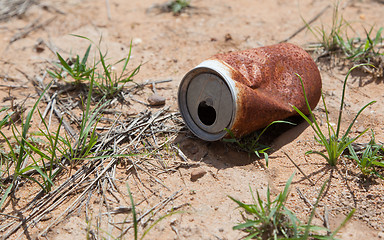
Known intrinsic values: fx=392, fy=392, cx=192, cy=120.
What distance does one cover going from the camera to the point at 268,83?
2494 millimetres

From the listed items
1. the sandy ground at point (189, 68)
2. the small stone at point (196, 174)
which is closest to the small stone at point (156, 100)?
the sandy ground at point (189, 68)

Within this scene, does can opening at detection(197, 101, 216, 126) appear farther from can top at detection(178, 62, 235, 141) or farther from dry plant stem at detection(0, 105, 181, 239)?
dry plant stem at detection(0, 105, 181, 239)

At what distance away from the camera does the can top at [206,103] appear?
2.43 metres

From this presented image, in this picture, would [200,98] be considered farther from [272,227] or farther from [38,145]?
[38,145]

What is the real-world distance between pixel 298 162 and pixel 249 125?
393 mm

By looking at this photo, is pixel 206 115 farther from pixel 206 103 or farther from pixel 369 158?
pixel 369 158

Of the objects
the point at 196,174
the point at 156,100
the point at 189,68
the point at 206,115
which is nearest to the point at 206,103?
the point at 206,115

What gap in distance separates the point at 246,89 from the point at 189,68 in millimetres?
1334

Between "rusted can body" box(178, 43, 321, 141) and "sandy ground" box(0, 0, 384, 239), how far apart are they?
23 centimetres

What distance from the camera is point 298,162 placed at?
2.49 m

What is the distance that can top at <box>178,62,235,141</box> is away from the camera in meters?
2.43

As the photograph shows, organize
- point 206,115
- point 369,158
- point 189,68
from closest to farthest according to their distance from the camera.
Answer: point 369,158
point 206,115
point 189,68

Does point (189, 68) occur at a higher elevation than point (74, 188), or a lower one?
higher

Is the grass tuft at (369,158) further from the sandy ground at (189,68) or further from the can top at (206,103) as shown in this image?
the can top at (206,103)
